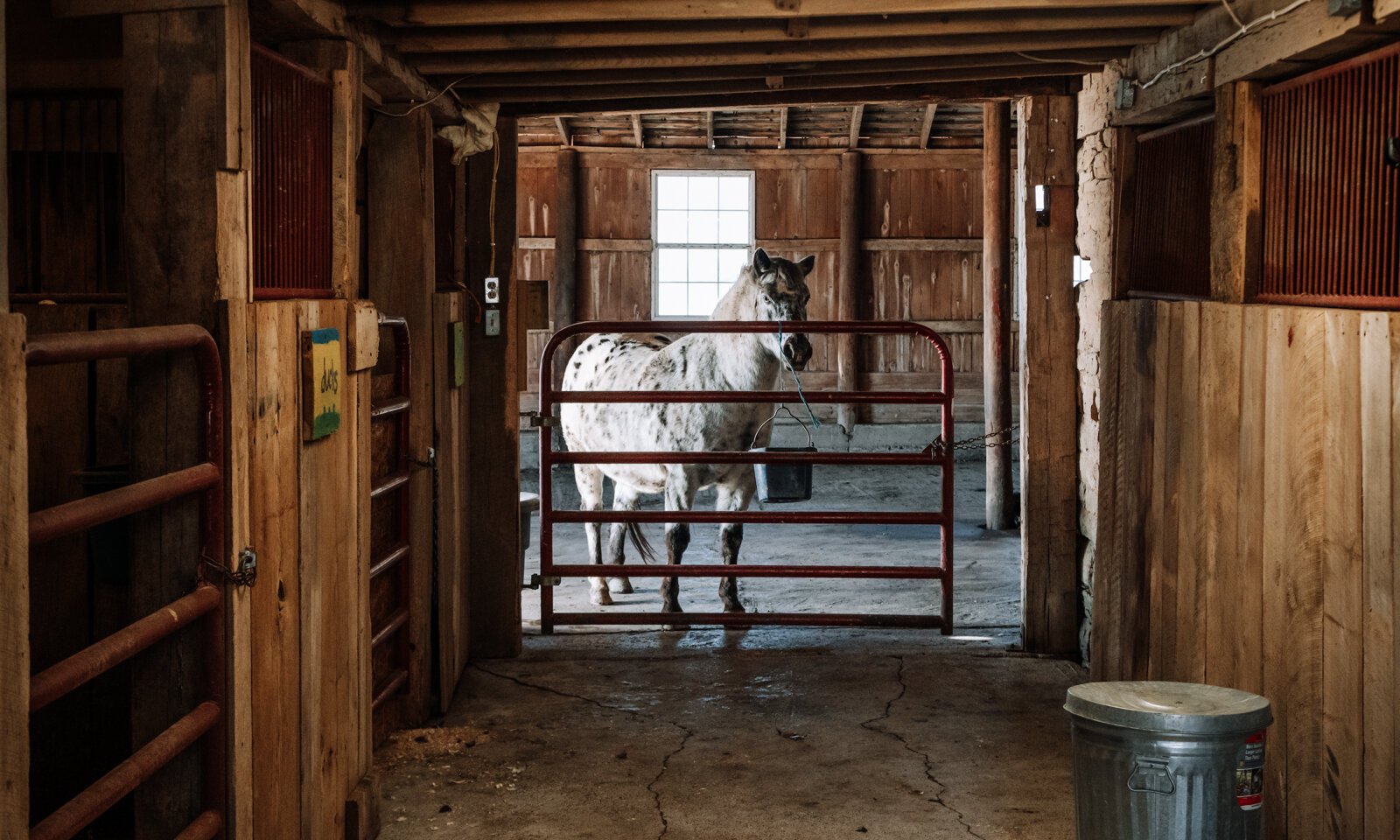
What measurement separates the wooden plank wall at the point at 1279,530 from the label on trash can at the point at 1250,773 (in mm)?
201

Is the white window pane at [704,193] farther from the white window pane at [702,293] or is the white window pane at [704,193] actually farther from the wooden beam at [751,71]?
the wooden beam at [751,71]

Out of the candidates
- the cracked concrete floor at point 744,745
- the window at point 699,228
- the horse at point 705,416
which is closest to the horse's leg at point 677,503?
the horse at point 705,416

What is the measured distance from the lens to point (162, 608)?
2.50 m

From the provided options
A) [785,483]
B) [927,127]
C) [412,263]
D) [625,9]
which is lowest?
[785,483]

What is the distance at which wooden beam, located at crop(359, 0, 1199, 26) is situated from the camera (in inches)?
147

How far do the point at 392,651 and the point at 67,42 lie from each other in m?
2.23

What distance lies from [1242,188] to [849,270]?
8.94 metres

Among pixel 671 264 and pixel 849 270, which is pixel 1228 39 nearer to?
pixel 849 270

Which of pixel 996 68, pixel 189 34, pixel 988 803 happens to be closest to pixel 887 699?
pixel 988 803

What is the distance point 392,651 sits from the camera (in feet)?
15.3

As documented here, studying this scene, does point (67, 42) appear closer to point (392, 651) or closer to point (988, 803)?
point (392, 651)

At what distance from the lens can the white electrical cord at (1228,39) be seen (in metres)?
3.29

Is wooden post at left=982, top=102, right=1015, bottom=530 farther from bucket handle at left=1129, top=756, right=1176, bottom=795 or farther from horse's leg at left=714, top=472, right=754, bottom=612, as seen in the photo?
bucket handle at left=1129, top=756, right=1176, bottom=795

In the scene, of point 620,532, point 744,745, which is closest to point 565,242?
point 620,532
